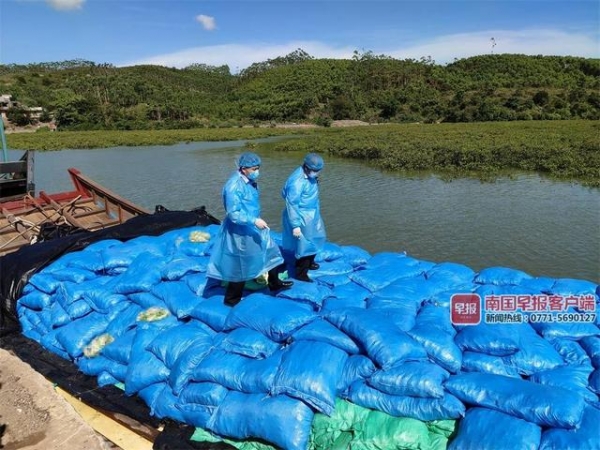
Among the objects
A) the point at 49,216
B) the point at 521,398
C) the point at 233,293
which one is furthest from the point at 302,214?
the point at 49,216

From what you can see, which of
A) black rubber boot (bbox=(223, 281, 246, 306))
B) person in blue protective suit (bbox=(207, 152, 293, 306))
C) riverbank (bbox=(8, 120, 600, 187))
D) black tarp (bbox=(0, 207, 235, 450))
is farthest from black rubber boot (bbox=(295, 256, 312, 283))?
riverbank (bbox=(8, 120, 600, 187))

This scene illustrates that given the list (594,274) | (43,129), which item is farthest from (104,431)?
(43,129)

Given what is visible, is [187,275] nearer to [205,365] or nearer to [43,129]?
[205,365]

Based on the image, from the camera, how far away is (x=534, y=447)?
2.20 m

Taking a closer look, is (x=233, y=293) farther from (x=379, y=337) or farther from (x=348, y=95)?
(x=348, y=95)

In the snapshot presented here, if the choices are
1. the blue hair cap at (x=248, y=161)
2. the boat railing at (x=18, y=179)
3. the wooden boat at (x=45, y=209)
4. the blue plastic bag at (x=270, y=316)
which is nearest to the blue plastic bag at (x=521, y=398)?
the blue plastic bag at (x=270, y=316)

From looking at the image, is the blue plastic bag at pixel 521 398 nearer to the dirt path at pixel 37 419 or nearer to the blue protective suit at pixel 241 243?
the blue protective suit at pixel 241 243

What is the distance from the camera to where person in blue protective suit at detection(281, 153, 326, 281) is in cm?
377

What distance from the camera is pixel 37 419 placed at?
10.8 ft

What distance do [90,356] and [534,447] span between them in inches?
127

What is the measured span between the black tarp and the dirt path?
0.40ft

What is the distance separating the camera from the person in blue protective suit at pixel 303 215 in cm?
377

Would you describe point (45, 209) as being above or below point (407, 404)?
above

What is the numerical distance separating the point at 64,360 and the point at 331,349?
2.46m
